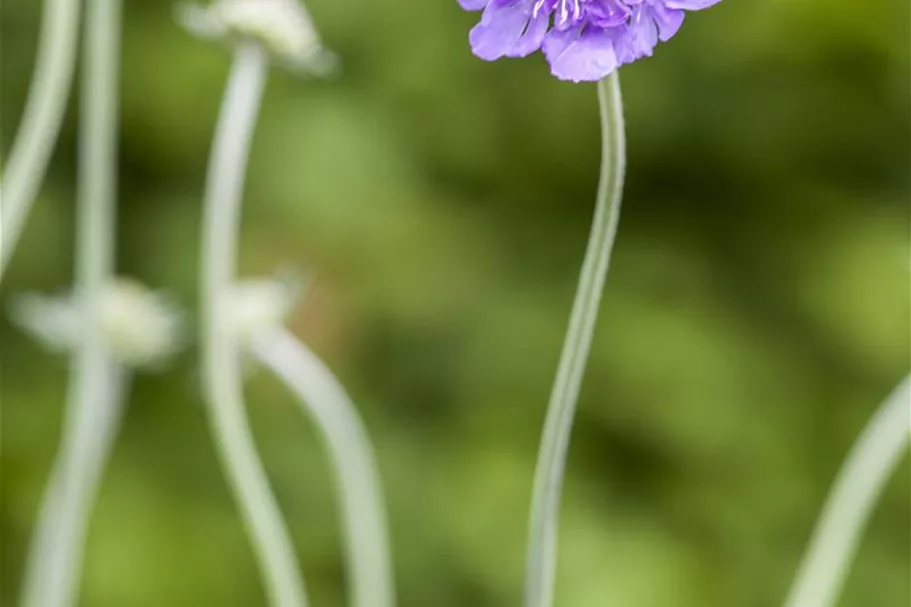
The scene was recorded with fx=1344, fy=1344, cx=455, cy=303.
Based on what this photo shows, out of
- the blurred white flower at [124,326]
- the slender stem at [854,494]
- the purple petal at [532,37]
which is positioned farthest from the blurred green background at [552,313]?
the purple petal at [532,37]

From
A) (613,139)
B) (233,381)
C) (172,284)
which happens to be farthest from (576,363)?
(172,284)

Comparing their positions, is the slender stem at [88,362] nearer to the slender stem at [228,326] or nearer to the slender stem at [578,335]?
the slender stem at [228,326]

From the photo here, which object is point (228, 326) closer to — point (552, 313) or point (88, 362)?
point (88, 362)

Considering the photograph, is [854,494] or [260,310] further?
[260,310]

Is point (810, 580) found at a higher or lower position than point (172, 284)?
lower

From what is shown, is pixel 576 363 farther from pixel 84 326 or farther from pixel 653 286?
pixel 653 286

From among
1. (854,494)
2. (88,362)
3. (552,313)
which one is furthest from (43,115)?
(552,313)
